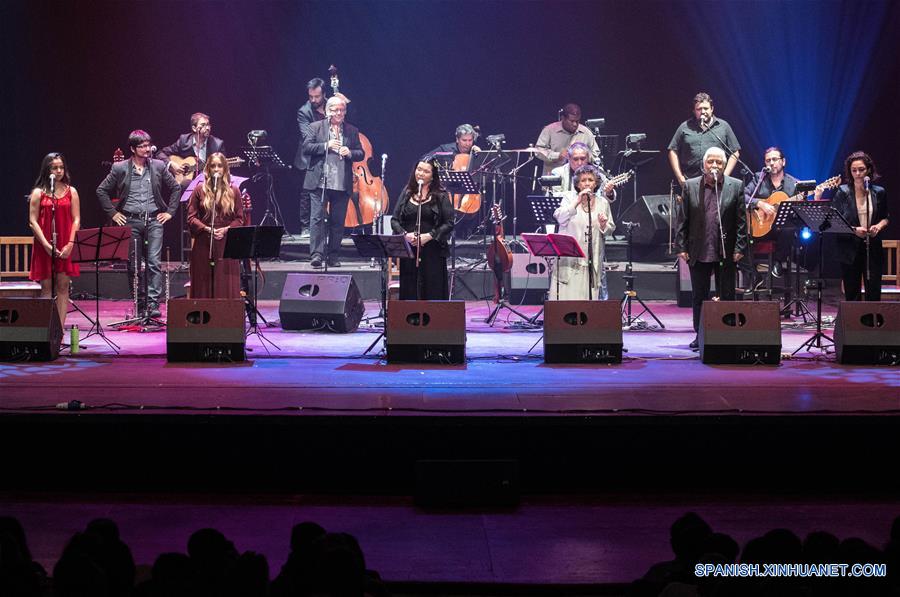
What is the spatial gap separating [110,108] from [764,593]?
46.8 ft

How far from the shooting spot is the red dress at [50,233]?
853cm

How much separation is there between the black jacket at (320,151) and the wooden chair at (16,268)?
355 centimetres

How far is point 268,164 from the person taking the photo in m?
14.5

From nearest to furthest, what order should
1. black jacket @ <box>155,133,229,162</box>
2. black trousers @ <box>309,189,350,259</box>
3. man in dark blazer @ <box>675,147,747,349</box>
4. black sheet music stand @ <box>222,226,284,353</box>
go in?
black sheet music stand @ <box>222,226,284,353</box> → man in dark blazer @ <box>675,147,747,349</box> → black jacket @ <box>155,133,229,162</box> → black trousers @ <box>309,189,350,259</box>

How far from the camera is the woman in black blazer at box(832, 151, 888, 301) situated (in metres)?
8.54

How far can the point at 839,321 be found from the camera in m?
7.89

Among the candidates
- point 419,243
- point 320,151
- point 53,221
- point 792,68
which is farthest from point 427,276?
point 792,68

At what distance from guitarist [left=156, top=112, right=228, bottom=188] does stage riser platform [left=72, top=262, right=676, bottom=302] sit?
1.41 meters

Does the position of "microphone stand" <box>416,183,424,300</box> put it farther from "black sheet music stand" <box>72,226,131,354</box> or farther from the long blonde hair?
"black sheet music stand" <box>72,226,131,354</box>

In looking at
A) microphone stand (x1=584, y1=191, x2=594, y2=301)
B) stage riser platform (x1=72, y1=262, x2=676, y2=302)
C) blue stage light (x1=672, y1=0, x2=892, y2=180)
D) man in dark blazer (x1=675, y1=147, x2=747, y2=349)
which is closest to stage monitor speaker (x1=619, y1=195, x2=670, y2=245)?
stage riser platform (x1=72, y1=262, x2=676, y2=302)

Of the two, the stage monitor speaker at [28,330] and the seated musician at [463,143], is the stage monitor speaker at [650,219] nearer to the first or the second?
the seated musician at [463,143]

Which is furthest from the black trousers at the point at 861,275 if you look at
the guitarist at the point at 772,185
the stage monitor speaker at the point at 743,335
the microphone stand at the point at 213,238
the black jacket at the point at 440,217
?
the microphone stand at the point at 213,238

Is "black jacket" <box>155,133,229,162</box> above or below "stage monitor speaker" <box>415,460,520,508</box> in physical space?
above

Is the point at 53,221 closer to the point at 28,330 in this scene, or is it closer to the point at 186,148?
the point at 28,330
